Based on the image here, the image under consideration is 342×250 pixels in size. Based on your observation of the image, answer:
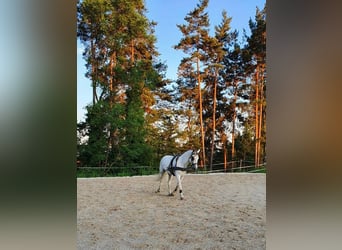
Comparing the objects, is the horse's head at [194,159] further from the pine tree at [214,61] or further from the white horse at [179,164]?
the pine tree at [214,61]

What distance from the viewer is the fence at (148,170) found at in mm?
3791

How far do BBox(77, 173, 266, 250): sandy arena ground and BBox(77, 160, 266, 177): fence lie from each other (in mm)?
61

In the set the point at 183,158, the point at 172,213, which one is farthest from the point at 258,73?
the point at 172,213

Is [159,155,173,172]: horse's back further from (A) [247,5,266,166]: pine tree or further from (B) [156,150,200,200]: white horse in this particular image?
(A) [247,5,266,166]: pine tree

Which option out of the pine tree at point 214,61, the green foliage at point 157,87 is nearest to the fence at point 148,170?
the green foliage at point 157,87

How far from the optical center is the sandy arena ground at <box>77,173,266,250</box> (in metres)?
3.29

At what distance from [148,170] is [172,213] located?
56cm

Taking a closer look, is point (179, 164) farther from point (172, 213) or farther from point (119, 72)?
point (119, 72)
